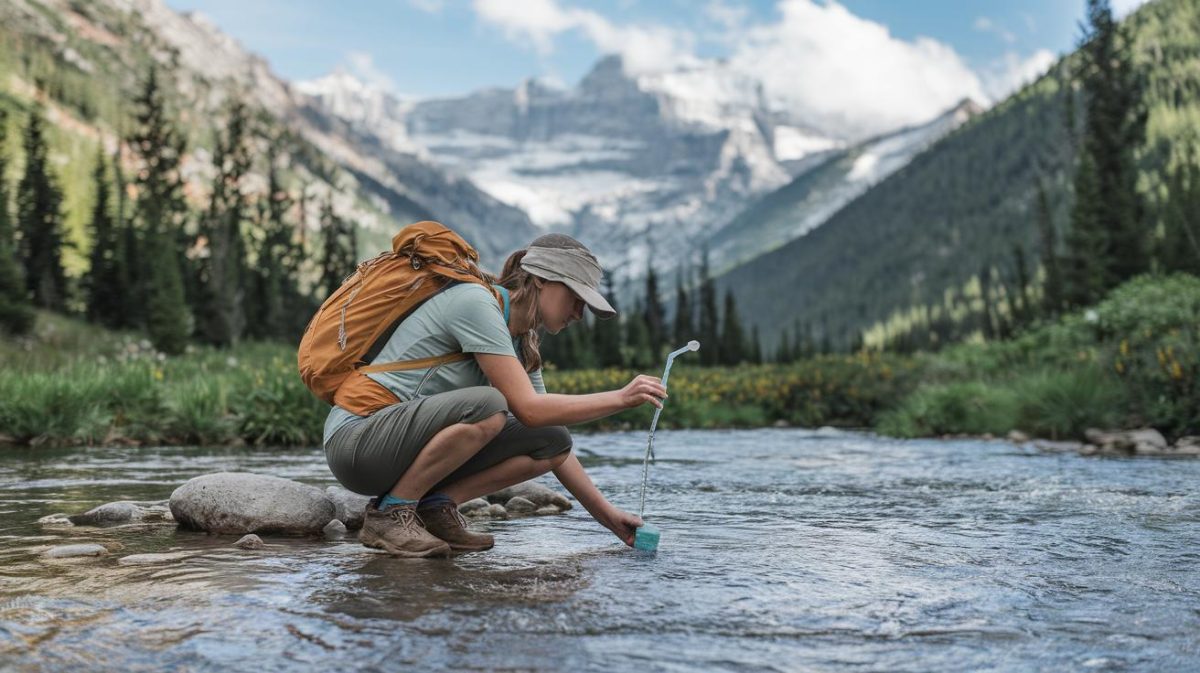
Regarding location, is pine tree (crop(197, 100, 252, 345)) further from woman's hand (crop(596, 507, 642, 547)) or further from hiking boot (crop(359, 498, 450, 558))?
woman's hand (crop(596, 507, 642, 547))

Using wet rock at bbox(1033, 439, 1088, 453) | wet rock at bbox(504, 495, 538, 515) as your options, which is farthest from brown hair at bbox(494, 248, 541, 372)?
wet rock at bbox(1033, 439, 1088, 453)

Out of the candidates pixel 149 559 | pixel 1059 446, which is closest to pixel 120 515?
pixel 149 559

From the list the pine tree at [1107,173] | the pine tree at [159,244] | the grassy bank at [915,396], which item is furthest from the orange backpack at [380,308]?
the pine tree at [1107,173]

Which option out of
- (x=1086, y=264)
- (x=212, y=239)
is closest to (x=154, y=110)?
(x=212, y=239)

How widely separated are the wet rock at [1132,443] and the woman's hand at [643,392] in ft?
29.8

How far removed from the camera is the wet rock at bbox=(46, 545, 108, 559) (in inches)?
166

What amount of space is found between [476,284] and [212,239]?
33.0 m

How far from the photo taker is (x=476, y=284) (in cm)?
411

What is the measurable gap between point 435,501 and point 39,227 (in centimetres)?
4070

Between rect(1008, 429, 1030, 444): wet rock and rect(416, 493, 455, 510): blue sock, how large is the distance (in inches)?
445

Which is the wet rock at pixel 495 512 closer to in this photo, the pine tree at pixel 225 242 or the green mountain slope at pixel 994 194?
the pine tree at pixel 225 242

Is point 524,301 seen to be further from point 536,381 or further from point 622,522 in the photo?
point 622,522

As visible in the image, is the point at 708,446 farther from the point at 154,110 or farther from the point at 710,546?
the point at 154,110

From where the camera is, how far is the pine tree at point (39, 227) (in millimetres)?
37406
